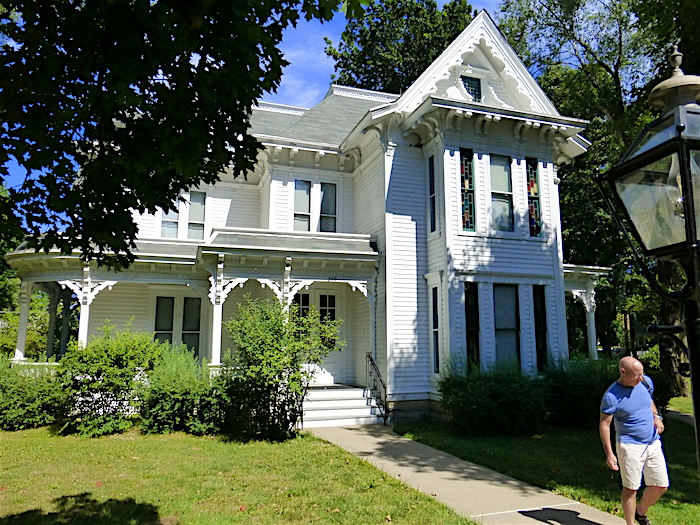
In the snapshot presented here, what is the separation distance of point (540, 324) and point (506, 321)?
3.57ft

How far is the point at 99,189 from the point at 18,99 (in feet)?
3.09

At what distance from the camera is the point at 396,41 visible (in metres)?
34.9

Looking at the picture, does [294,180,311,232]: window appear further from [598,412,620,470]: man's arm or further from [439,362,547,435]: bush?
[598,412,620,470]: man's arm

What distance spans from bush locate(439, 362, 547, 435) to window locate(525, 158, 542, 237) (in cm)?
443

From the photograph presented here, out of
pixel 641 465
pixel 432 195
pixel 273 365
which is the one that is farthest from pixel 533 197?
pixel 641 465

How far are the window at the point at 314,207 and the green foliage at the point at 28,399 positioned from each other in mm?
7697

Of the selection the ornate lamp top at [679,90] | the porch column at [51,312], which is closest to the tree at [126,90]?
the ornate lamp top at [679,90]

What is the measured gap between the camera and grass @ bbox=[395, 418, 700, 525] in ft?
22.5

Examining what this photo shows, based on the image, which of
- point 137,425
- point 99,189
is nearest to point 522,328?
point 137,425

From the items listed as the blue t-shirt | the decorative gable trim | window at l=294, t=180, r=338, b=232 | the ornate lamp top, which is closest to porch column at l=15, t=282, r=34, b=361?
window at l=294, t=180, r=338, b=232

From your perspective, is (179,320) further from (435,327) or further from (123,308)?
(435,327)

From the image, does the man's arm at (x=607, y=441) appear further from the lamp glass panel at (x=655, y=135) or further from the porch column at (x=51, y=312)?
the porch column at (x=51, y=312)

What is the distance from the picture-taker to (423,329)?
14.2 m

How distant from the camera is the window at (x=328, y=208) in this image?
1656cm
